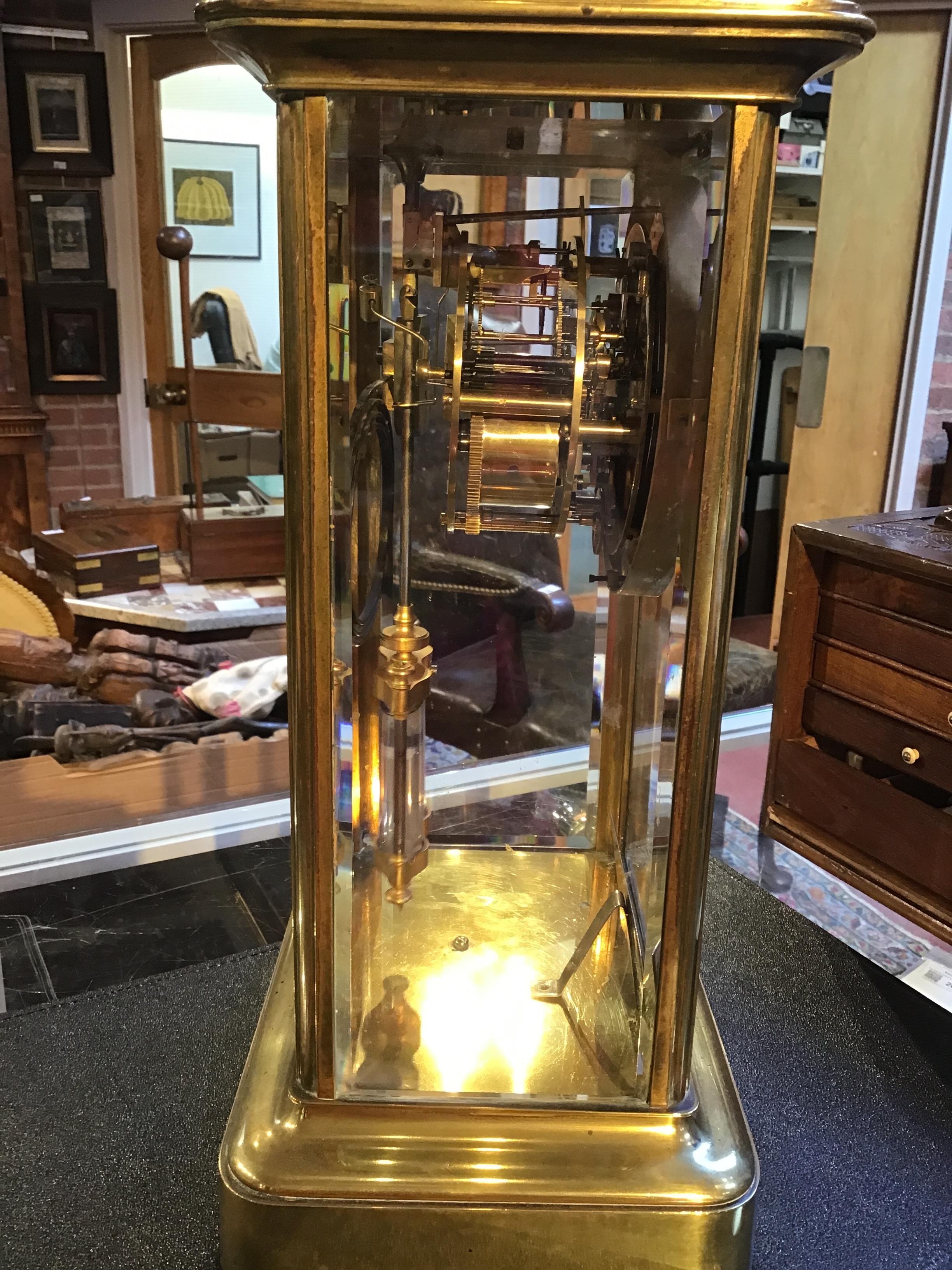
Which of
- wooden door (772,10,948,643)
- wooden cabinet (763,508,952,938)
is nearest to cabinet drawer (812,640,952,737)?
wooden cabinet (763,508,952,938)

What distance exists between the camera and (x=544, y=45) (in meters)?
0.51

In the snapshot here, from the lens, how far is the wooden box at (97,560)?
231 cm

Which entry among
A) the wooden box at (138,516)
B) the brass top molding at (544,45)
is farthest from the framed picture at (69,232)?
the brass top molding at (544,45)

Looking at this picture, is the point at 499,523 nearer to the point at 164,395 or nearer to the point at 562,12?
the point at 562,12

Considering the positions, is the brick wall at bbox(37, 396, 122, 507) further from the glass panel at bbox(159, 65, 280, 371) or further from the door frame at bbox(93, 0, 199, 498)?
the glass panel at bbox(159, 65, 280, 371)

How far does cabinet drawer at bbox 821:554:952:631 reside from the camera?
1.01 m

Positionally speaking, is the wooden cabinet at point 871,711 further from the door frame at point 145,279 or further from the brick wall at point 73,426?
the brick wall at point 73,426

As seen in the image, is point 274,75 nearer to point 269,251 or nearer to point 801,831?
point 801,831

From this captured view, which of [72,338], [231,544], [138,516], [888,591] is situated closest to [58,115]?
[72,338]

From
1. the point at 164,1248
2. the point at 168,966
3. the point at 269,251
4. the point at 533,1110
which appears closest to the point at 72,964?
the point at 168,966

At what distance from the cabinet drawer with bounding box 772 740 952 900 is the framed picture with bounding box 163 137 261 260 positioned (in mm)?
1868

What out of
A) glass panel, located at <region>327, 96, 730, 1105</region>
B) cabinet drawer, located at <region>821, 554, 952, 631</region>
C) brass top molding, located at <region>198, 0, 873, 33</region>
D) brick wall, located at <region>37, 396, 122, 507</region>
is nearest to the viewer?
brass top molding, located at <region>198, 0, 873, 33</region>

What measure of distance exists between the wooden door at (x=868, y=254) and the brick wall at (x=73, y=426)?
1568 mm

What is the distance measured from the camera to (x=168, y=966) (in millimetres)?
1015
